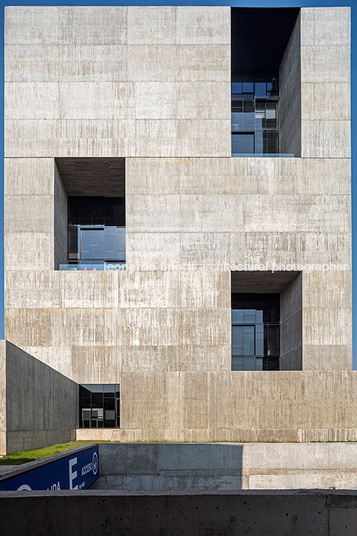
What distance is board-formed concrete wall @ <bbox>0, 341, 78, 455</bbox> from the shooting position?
1285 centimetres

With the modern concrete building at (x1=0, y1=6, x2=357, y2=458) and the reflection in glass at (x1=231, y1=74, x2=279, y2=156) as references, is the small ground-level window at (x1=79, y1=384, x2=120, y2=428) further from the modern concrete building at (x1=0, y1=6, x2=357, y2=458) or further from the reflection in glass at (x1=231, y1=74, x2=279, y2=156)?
the reflection in glass at (x1=231, y1=74, x2=279, y2=156)

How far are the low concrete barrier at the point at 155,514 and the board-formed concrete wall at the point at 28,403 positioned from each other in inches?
351

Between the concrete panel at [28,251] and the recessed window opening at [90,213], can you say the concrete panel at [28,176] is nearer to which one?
the recessed window opening at [90,213]

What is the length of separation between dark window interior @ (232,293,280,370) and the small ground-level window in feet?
23.8

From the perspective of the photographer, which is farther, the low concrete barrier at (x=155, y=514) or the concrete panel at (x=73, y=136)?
the concrete panel at (x=73, y=136)

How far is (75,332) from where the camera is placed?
25.3 metres

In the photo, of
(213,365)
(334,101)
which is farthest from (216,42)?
(213,365)

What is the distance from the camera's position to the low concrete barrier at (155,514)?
14.5 ft

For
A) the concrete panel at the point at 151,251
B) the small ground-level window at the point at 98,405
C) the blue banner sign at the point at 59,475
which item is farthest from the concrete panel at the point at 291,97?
the blue banner sign at the point at 59,475

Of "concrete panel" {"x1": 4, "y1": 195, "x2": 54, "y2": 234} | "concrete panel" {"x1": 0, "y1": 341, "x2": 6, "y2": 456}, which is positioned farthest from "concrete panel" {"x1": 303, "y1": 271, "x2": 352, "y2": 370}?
"concrete panel" {"x1": 0, "y1": 341, "x2": 6, "y2": 456}

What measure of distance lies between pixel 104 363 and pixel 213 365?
554cm

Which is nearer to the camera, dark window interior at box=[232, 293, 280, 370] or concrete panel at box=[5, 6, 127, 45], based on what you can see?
concrete panel at box=[5, 6, 127, 45]

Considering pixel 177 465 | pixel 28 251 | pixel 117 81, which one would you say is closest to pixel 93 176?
pixel 117 81

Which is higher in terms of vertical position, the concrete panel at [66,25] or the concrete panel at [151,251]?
the concrete panel at [66,25]
